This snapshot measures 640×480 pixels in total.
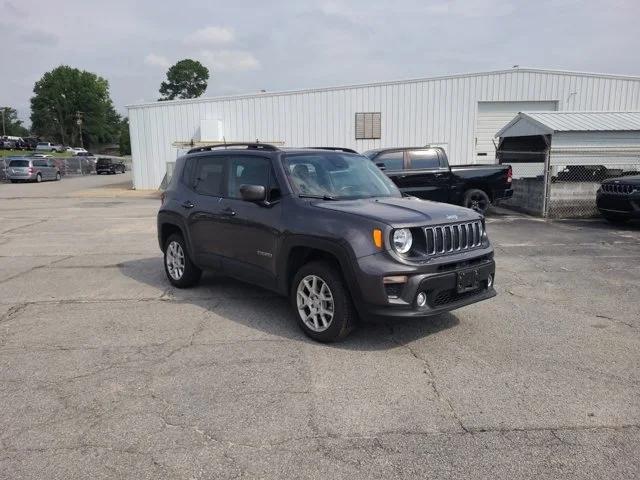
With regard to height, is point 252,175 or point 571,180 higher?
point 252,175

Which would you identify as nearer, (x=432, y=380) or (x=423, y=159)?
(x=432, y=380)

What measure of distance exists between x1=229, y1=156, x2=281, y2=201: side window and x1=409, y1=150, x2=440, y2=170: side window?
308 inches

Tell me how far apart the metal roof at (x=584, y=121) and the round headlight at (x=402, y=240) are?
11.9 meters

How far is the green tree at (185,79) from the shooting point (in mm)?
94500

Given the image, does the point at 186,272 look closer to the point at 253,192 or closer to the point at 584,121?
the point at 253,192

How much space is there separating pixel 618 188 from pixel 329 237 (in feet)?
31.5

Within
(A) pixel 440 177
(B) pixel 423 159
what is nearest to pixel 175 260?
(B) pixel 423 159

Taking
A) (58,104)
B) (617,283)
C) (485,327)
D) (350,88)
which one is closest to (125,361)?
(485,327)

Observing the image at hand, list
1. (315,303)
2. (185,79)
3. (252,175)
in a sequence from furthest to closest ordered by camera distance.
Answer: (185,79) → (252,175) → (315,303)

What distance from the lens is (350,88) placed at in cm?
2484

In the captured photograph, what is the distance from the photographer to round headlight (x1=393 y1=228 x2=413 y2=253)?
4.32 metres

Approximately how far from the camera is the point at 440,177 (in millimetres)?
13031

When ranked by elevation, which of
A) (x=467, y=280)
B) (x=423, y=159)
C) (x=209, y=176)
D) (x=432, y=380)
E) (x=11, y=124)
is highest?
(x=11, y=124)

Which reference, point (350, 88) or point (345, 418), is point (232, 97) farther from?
point (345, 418)
